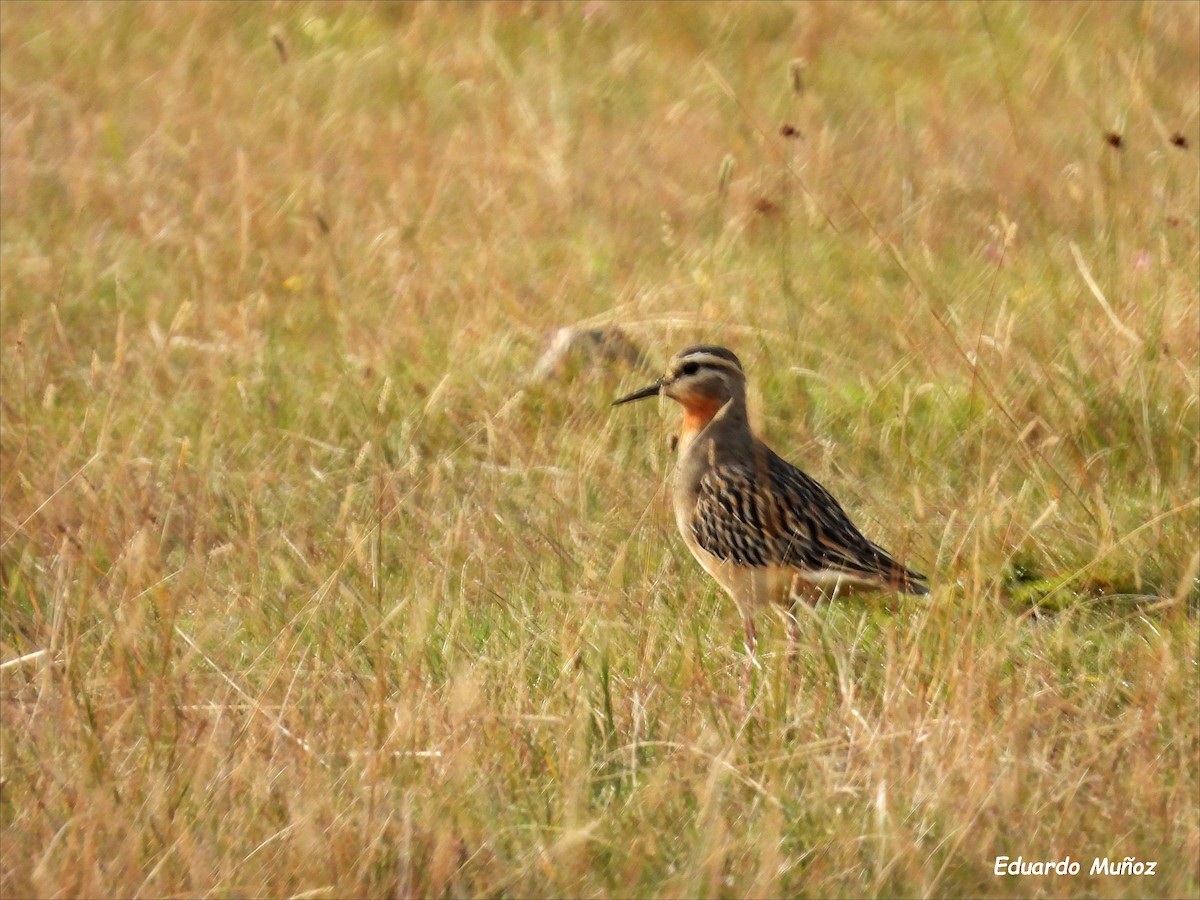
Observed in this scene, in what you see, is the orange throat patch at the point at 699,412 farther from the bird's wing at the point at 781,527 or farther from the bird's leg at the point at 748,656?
the bird's leg at the point at 748,656

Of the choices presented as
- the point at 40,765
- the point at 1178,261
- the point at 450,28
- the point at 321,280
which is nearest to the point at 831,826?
the point at 40,765

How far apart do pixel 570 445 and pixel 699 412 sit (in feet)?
2.19

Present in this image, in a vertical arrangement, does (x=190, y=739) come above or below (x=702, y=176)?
above

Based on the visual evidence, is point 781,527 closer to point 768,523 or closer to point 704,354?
point 768,523

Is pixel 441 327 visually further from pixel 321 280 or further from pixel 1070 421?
pixel 1070 421

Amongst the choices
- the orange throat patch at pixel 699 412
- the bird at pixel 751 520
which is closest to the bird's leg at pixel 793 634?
the bird at pixel 751 520

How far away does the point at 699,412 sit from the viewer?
5.85 m

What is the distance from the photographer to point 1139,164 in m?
8.42

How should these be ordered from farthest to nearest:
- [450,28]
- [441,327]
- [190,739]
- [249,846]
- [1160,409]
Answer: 1. [450,28]
2. [441,327]
3. [1160,409]
4. [190,739]
5. [249,846]

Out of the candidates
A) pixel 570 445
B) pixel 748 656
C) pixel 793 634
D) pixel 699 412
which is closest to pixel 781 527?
pixel 793 634

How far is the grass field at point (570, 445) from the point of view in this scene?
3678 mm

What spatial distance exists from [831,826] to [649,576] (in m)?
1.74

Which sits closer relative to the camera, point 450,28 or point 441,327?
point 441,327

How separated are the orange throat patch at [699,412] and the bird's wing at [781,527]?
0.29 m
